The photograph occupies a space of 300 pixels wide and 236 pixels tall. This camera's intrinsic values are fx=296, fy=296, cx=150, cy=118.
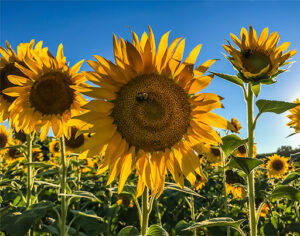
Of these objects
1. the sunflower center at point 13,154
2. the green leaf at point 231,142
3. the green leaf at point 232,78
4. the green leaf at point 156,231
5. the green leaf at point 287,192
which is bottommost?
the green leaf at point 156,231

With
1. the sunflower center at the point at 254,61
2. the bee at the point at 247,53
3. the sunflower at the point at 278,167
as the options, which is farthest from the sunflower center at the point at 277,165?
the bee at the point at 247,53

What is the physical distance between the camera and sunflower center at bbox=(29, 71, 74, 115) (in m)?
3.44

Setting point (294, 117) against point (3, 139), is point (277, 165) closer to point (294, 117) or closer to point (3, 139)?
point (294, 117)

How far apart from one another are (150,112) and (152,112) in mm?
17

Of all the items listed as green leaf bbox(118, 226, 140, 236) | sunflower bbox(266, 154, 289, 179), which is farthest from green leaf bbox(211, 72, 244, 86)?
sunflower bbox(266, 154, 289, 179)

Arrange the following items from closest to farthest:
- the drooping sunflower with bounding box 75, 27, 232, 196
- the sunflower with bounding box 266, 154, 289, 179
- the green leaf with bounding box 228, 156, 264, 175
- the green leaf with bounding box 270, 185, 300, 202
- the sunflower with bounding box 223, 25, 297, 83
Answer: the green leaf with bounding box 228, 156, 264, 175 → the green leaf with bounding box 270, 185, 300, 202 → the drooping sunflower with bounding box 75, 27, 232, 196 → the sunflower with bounding box 223, 25, 297, 83 → the sunflower with bounding box 266, 154, 289, 179

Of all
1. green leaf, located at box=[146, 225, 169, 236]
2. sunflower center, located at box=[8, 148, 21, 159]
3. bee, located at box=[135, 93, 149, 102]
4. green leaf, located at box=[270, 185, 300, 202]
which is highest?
bee, located at box=[135, 93, 149, 102]

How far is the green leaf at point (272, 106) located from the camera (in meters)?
2.08

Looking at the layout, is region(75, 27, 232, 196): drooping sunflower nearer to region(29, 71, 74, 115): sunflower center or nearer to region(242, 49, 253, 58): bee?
region(242, 49, 253, 58): bee

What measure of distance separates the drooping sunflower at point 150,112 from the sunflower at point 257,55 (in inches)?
14.8

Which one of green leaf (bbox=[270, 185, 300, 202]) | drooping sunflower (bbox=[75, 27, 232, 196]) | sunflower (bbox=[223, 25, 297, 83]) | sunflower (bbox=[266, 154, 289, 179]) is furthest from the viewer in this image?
sunflower (bbox=[266, 154, 289, 179])

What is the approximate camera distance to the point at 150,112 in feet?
7.70

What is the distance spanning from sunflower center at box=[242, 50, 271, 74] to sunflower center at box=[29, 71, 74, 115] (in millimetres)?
2000

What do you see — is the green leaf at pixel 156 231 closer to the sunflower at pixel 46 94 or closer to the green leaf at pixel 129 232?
the green leaf at pixel 129 232
